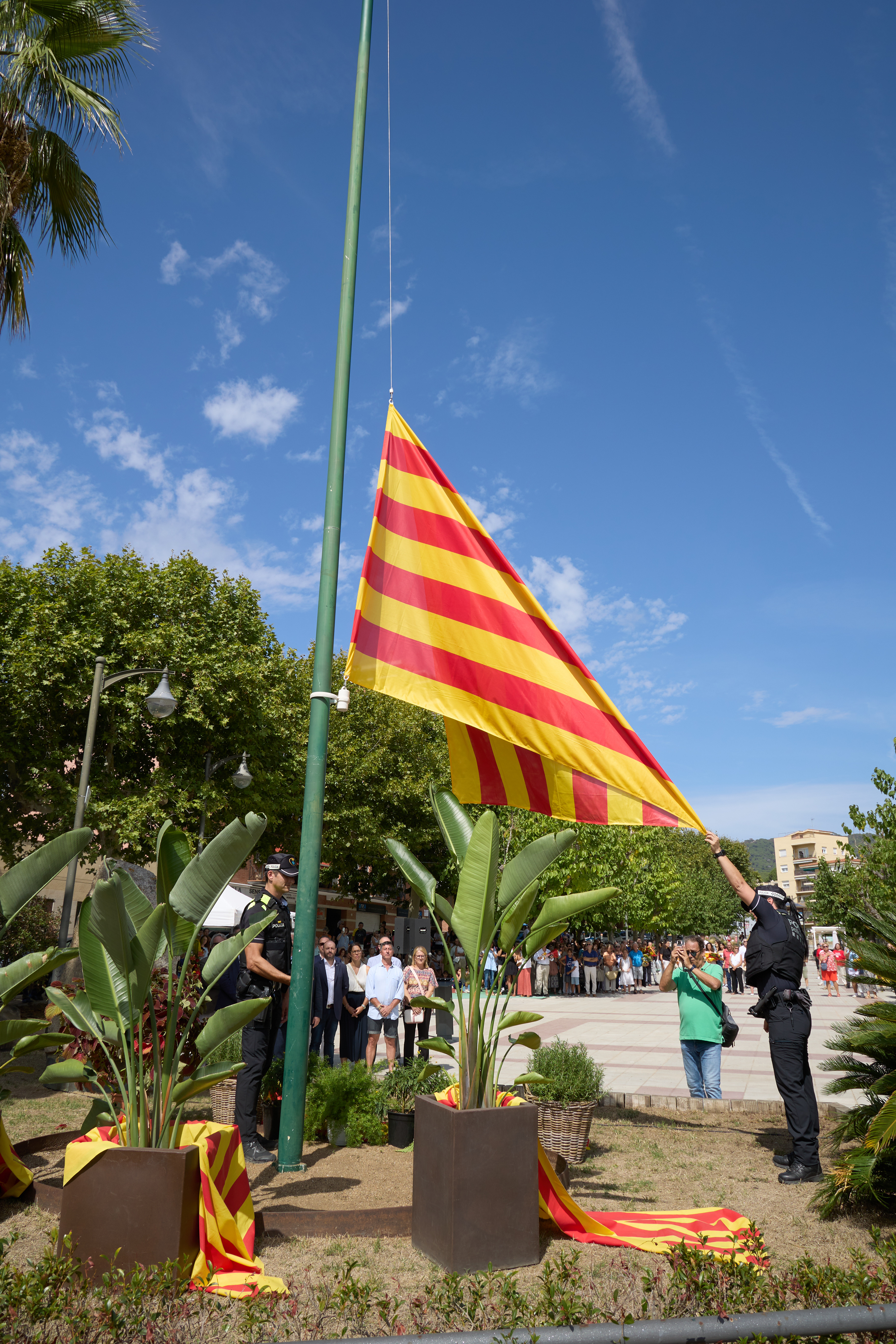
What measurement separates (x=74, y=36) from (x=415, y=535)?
8497 mm

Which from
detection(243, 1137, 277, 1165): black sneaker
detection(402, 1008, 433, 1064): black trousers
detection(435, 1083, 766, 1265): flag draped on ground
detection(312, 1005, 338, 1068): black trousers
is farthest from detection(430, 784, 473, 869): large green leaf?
detection(402, 1008, 433, 1064): black trousers

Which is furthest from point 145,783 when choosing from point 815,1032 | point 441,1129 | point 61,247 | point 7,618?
point 441,1129

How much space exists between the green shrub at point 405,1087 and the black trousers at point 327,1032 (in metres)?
2.59

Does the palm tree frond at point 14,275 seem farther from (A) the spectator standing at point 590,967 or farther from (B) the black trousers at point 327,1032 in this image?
(A) the spectator standing at point 590,967

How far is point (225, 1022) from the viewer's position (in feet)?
14.7

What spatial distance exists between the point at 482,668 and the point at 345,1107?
3.76 meters

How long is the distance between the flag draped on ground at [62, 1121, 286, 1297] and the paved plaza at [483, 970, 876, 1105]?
3770 millimetres

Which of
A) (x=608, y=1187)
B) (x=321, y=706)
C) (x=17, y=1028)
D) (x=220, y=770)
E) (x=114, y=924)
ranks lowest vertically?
(x=608, y=1187)

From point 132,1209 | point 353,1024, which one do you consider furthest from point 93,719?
point 132,1209

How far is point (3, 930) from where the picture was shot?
4918 mm

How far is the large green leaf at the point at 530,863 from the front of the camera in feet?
17.0

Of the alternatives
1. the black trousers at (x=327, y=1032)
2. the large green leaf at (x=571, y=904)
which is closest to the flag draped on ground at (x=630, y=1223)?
the large green leaf at (x=571, y=904)

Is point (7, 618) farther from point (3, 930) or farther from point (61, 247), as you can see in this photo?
point (3, 930)

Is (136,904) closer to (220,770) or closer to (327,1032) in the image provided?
(327,1032)
